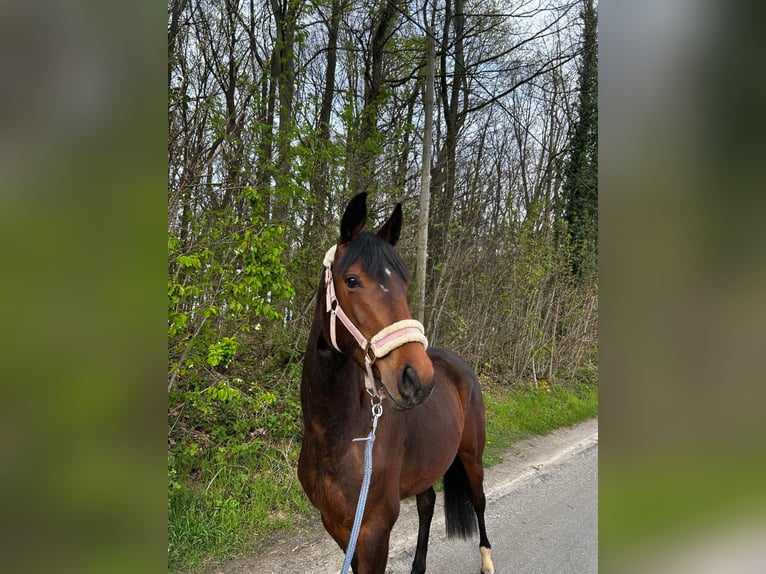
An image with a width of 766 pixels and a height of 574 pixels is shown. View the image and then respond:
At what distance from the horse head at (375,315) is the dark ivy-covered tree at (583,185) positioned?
26.4 ft

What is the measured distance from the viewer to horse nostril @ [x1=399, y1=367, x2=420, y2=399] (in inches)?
61.1

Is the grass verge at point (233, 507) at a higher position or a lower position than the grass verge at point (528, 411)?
higher

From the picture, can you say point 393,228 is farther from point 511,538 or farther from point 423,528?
point 511,538

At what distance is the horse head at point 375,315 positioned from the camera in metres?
1.57

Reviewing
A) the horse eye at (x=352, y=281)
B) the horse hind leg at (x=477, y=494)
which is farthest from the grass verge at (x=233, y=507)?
the horse eye at (x=352, y=281)

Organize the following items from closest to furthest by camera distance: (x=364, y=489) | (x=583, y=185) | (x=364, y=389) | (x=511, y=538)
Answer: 1. (x=364, y=489)
2. (x=364, y=389)
3. (x=511, y=538)
4. (x=583, y=185)

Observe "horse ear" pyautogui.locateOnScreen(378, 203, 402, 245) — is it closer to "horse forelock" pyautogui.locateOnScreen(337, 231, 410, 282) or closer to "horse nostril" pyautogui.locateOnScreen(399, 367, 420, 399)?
"horse forelock" pyautogui.locateOnScreen(337, 231, 410, 282)

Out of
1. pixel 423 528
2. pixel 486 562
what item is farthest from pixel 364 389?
pixel 486 562

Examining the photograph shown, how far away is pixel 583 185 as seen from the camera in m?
9.34

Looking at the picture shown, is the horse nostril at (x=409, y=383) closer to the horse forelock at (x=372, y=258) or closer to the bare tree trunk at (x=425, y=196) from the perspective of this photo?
the horse forelock at (x=372, y=258)

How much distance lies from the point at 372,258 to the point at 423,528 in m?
2.21
